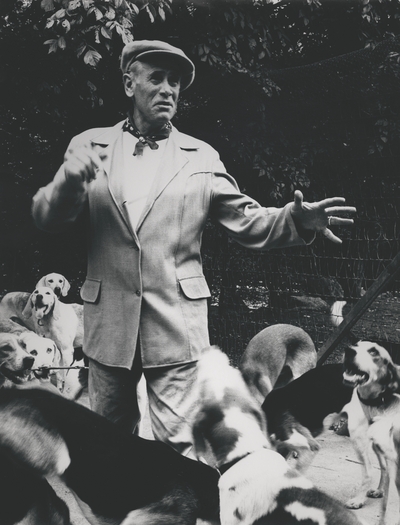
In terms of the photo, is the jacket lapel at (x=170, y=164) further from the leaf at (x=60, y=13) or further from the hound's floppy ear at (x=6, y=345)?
the hound's floppy ear at (x=6, y=345)

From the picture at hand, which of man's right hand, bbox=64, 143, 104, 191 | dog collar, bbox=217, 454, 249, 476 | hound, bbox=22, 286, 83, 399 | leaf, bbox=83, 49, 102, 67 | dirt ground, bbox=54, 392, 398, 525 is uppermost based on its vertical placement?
leaf, bbox=83, 49, 102, 67

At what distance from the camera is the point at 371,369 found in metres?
2.69

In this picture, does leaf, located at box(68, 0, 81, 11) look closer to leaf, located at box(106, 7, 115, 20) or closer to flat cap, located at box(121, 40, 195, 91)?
leaf, located at box(106, 7, 115, 20)

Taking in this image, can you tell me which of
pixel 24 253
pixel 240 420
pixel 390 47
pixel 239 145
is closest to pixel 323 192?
pixel 239 145

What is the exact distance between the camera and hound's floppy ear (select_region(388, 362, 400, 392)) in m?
2.60

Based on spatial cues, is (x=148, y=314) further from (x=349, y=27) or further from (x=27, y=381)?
(x=349, y=27)

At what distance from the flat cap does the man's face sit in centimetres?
3

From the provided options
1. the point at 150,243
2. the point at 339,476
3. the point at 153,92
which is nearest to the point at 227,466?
the point at 339,476

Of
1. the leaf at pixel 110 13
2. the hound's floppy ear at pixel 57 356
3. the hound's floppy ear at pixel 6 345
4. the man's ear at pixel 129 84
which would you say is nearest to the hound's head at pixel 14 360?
the hound's floppy ear at pixel 6 345

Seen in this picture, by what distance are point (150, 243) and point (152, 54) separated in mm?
698

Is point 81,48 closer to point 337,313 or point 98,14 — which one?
point 98,14

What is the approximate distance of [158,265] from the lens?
7.75ft

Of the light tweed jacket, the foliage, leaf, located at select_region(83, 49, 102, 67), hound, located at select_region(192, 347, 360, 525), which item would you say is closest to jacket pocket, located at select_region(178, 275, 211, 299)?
the light tweed jacket

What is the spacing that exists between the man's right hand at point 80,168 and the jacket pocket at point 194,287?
0.49 metres
